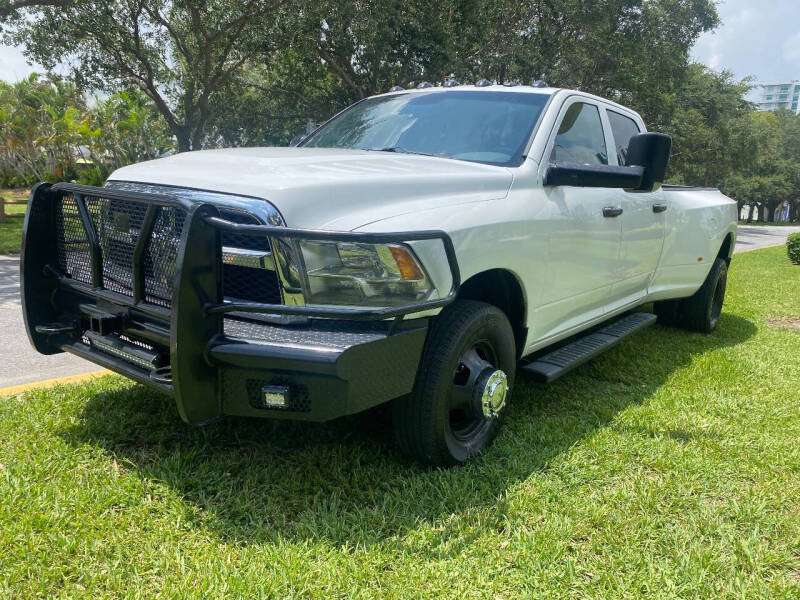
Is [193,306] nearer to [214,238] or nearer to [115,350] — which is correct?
[214,238]

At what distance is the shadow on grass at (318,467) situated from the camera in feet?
8.32

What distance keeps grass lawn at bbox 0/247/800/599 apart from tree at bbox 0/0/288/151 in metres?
12.2

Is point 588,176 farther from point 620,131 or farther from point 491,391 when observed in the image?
point 620,131

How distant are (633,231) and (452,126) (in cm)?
155

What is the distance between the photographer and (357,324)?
2.39m

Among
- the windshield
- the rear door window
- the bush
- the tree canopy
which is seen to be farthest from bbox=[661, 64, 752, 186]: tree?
the windshield

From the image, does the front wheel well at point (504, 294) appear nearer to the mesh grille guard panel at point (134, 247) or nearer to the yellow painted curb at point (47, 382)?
the mesh grille guard panel at point (134, 247)

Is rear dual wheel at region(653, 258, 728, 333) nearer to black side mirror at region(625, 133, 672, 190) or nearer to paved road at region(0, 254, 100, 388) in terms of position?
black side mirror at region(625, 133, 672, 190)

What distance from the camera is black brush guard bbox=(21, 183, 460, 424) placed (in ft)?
7.36

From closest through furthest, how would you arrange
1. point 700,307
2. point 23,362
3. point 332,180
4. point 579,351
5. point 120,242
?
1. point 332,180
2. point 120,242
3. point 579,351
4. point 23,362
5. point 700,307

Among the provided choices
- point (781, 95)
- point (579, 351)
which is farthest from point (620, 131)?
point (781, 95)

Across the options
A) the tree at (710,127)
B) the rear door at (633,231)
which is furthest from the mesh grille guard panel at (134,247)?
the tree at (710,127)

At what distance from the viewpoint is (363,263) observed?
2.36 meters

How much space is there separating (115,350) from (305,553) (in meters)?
1.18
